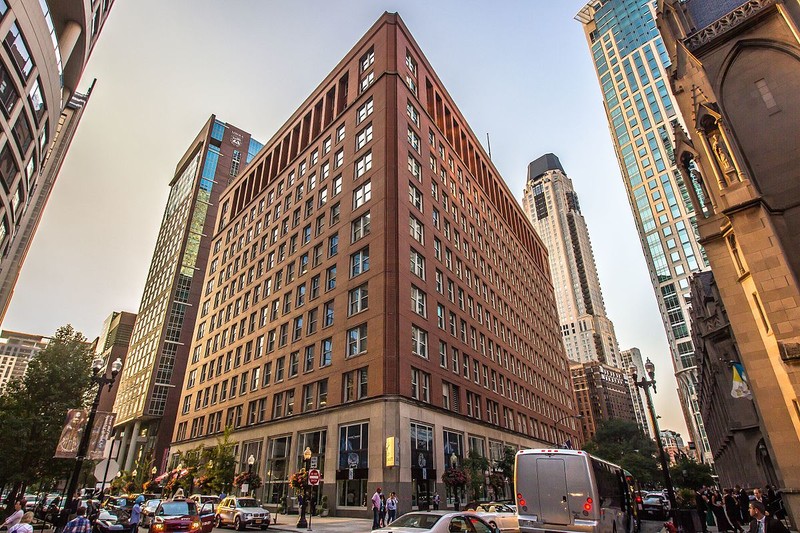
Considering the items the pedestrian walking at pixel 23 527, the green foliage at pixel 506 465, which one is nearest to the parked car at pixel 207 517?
the pedestrian walking at pixel 23 527

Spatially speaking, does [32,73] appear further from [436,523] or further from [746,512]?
[746,512]

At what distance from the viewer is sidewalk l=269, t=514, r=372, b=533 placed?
866 inches

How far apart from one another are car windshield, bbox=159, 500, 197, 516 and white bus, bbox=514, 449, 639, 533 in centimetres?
1336

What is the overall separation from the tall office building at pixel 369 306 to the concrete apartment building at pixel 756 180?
19625 mm

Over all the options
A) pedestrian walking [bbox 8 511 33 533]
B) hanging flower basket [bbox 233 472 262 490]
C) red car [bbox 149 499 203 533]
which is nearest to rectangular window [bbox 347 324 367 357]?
hanging flower basket [bbox 233 472 262 490]

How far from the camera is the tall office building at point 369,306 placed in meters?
31.4

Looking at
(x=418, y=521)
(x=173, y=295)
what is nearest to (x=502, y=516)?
(x=418, y=521)

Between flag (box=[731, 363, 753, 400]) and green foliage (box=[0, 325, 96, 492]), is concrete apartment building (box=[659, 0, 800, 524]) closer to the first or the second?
flag (box=[731, 363, 753, 400])

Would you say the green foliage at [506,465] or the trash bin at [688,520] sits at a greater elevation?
the green foliage at [506,465]

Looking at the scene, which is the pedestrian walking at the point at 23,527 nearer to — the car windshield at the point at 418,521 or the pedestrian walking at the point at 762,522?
the car windshield at the point at 418,521

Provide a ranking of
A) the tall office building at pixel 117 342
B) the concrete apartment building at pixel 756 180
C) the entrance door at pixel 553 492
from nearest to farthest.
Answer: the entrance door at pixel 553 492, the concrete apartment building at pixel 756 180, the tall office building at pixel 117 342

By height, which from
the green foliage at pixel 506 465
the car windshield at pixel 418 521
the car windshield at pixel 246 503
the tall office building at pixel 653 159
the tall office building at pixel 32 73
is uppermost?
the tall office building at pixel 653 159

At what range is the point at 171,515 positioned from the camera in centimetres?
1716

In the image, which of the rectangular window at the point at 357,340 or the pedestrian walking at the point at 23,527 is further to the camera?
the rectangular window at the point at 357,340
